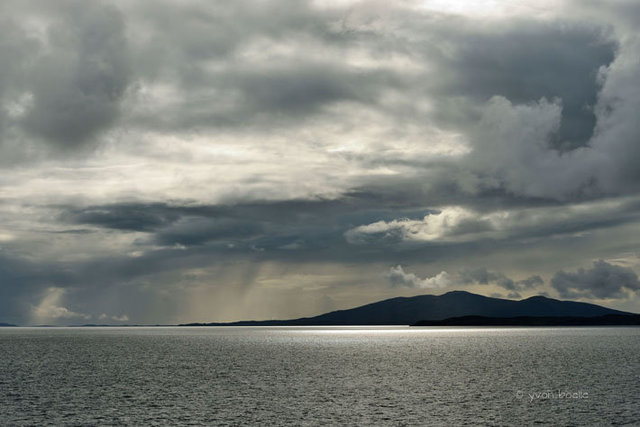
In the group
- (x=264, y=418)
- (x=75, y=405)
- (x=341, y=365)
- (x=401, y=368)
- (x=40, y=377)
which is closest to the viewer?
(x=264, y=418)

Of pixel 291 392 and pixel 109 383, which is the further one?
pixel 109 383

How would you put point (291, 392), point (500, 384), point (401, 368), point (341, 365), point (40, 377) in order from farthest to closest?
point (341, 365) < point (401, 368) < point (40, 377) < point (500, 384) < point (291, 392)

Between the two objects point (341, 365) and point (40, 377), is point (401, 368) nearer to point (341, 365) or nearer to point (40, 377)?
point (341, 365)

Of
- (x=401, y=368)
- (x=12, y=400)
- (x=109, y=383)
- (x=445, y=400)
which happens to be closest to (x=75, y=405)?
(x=12, y=400)

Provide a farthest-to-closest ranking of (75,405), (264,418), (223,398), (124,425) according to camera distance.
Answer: (223,398), (75,405), (264,418), (124,425)

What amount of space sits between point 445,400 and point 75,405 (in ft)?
149

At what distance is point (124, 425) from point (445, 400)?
38.8m

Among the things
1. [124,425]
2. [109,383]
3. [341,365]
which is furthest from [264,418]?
[341,365]

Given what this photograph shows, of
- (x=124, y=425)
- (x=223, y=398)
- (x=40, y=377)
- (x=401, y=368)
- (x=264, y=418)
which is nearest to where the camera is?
(x=124, y=425)

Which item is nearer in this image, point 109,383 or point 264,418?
point 264,418

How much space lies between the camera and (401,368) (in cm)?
12131

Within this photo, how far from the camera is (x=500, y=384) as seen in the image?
3607 inches

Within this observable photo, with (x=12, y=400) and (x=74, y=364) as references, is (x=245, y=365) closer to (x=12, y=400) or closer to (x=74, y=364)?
(x=74, y=364)

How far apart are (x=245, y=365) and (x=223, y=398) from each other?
190 feet
